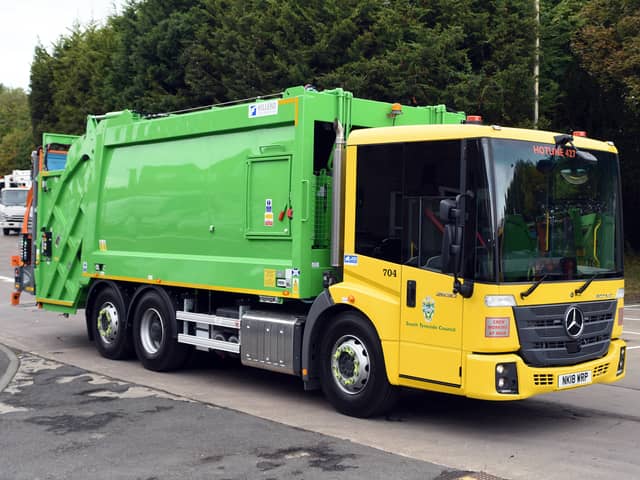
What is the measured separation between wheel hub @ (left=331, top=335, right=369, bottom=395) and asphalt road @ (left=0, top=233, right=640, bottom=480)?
1.08ft

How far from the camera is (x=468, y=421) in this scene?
8.12m

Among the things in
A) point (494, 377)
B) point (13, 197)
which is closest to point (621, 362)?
point (494, 377)

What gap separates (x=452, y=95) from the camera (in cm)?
2289

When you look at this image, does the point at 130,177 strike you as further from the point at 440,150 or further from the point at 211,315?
the point at 440,150

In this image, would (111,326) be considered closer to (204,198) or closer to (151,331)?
(151,331)

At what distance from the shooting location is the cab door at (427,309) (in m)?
7.27

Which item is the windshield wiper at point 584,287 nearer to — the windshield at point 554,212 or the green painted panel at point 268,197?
the windshield at point 554,212

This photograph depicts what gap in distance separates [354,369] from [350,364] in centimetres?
8

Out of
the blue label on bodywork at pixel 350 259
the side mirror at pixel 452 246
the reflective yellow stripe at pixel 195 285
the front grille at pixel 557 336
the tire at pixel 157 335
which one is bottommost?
the tire at pixel 157 335

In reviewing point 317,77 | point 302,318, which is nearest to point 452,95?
point 317,77

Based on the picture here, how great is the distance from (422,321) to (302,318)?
166 cm

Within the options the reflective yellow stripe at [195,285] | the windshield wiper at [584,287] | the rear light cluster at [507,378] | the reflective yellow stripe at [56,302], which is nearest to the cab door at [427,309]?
the rear light cluster at [507,378]

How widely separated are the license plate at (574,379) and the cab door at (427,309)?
0.92 m

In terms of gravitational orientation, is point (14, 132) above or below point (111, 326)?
above
